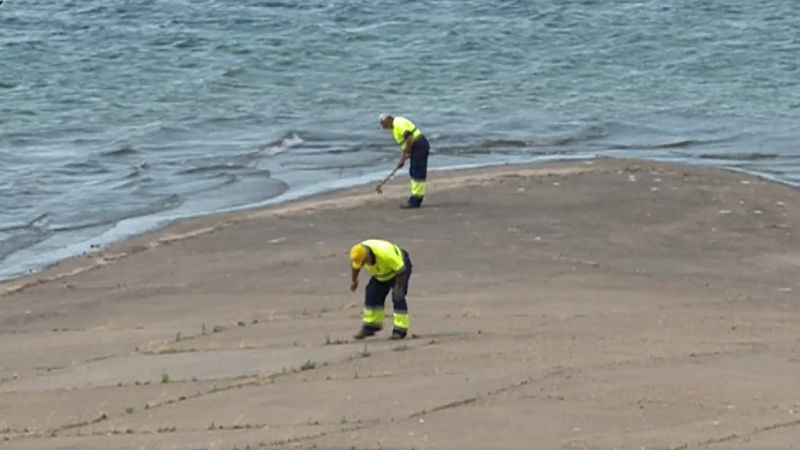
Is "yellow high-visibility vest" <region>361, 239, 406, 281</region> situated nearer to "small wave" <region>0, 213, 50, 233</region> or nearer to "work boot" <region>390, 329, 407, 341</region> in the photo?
"work boot" <region>390, 329, 407, 341</region>

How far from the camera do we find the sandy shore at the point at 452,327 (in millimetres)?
14859

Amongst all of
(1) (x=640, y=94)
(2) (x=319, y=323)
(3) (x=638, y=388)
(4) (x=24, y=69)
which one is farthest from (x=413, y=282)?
(4) (x=24, y=69)

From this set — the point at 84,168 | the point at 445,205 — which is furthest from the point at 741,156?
the point at 84,168

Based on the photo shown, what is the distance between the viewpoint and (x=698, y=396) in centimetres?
1513

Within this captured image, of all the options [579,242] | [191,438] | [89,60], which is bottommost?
[89,60]

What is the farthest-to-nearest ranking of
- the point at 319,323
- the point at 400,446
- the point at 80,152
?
the point at 80,152, the point at 319,323, the point at 400,446

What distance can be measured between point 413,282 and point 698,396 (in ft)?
21.7

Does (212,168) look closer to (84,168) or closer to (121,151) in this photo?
(84,168)

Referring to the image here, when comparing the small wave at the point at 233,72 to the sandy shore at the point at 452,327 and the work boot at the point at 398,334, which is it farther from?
the work boot at the point at 398,334

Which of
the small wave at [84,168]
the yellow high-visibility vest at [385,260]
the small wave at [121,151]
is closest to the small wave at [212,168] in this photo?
the small wave at [84,168]

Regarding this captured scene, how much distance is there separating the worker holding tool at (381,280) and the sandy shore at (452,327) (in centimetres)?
27

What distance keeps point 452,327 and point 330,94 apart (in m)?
22.4

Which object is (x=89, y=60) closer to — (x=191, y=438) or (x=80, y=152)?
(x=80, y=152)

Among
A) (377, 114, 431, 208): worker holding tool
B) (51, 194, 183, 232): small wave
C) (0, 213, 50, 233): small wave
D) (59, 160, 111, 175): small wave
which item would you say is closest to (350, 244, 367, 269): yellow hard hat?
(377, 114, 431, 208): worker holding tool
